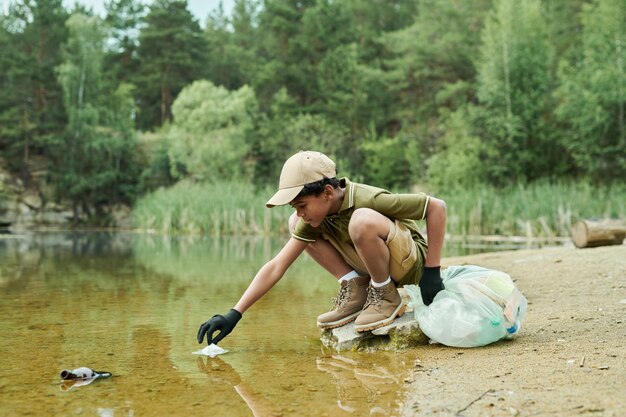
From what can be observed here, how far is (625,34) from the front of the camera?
72.7ft

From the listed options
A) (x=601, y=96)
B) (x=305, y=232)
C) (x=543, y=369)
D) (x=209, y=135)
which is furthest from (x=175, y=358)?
(x=209, y=135)

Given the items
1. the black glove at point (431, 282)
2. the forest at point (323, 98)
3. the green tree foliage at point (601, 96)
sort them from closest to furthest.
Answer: the black glove at point (431, 282), the green tree foliage at point (601, 96), the forest at point (323, 98)

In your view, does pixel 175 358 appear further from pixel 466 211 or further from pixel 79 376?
pixel 466 211

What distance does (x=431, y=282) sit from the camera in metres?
3.24

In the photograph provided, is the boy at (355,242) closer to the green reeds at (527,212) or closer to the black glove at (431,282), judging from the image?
the black glove at (431,282)

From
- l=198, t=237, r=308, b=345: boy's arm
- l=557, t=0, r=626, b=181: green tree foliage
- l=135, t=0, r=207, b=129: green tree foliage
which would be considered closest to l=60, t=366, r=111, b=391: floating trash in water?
l=198, t=237, r=308, b=345: boy's arm

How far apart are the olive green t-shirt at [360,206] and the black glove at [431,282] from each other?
0.17 metres

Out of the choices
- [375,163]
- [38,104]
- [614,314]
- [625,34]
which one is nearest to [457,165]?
[375,163]

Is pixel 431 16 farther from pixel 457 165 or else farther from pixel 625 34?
pixel 625 34

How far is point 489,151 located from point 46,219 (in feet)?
64.5

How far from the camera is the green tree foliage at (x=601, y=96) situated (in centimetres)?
2209

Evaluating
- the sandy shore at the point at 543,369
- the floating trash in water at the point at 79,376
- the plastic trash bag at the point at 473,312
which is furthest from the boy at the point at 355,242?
the floating trash in water at the point at 79,376

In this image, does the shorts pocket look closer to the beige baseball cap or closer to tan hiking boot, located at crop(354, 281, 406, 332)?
tan hiking boot, located at crop(354, 281, 406, 332)

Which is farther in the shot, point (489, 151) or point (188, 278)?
point (489, 151)
